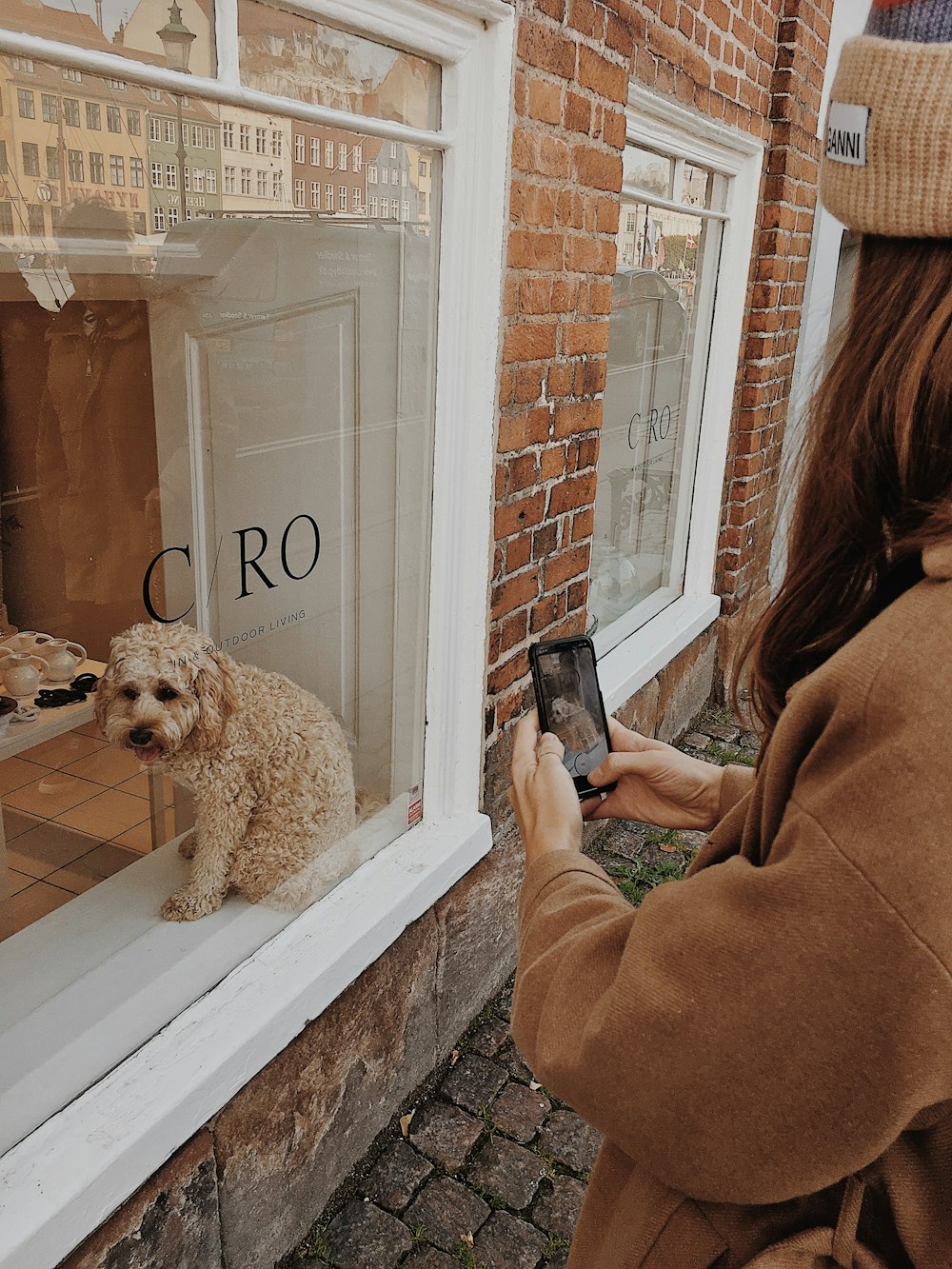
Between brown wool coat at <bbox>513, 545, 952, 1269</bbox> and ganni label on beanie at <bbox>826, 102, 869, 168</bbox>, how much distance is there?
0.35 meters

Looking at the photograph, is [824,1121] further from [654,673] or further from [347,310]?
[654,673]

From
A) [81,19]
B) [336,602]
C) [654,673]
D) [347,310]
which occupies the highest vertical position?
[81,19]

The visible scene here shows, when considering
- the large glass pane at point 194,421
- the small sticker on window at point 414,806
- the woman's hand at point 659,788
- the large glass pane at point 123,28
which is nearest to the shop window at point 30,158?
the large glass pane at point 194,421

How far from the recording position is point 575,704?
69.9 inches

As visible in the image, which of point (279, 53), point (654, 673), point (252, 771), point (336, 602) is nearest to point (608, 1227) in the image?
point (252, 771)

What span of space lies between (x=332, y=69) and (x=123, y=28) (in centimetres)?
54

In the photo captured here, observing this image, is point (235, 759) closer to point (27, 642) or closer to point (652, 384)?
point (27, 642)

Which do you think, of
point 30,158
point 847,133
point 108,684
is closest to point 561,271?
point 30,158

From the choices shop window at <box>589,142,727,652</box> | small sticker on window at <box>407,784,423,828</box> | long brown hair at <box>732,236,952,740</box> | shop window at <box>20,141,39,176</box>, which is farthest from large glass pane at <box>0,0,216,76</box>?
shop window at <box>589,142,727,652</box>

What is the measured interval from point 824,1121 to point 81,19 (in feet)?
5.76

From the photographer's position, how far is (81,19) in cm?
152

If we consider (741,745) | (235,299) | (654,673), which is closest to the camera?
(235,299)

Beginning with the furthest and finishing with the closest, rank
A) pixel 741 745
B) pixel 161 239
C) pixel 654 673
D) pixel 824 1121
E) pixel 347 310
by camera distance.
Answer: pixel 741 745 < pixel 654 673 < pixel 347 310 < pixel 161 239 < pixel 824 1121

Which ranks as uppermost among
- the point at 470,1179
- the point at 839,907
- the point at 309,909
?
the point at 839,907
